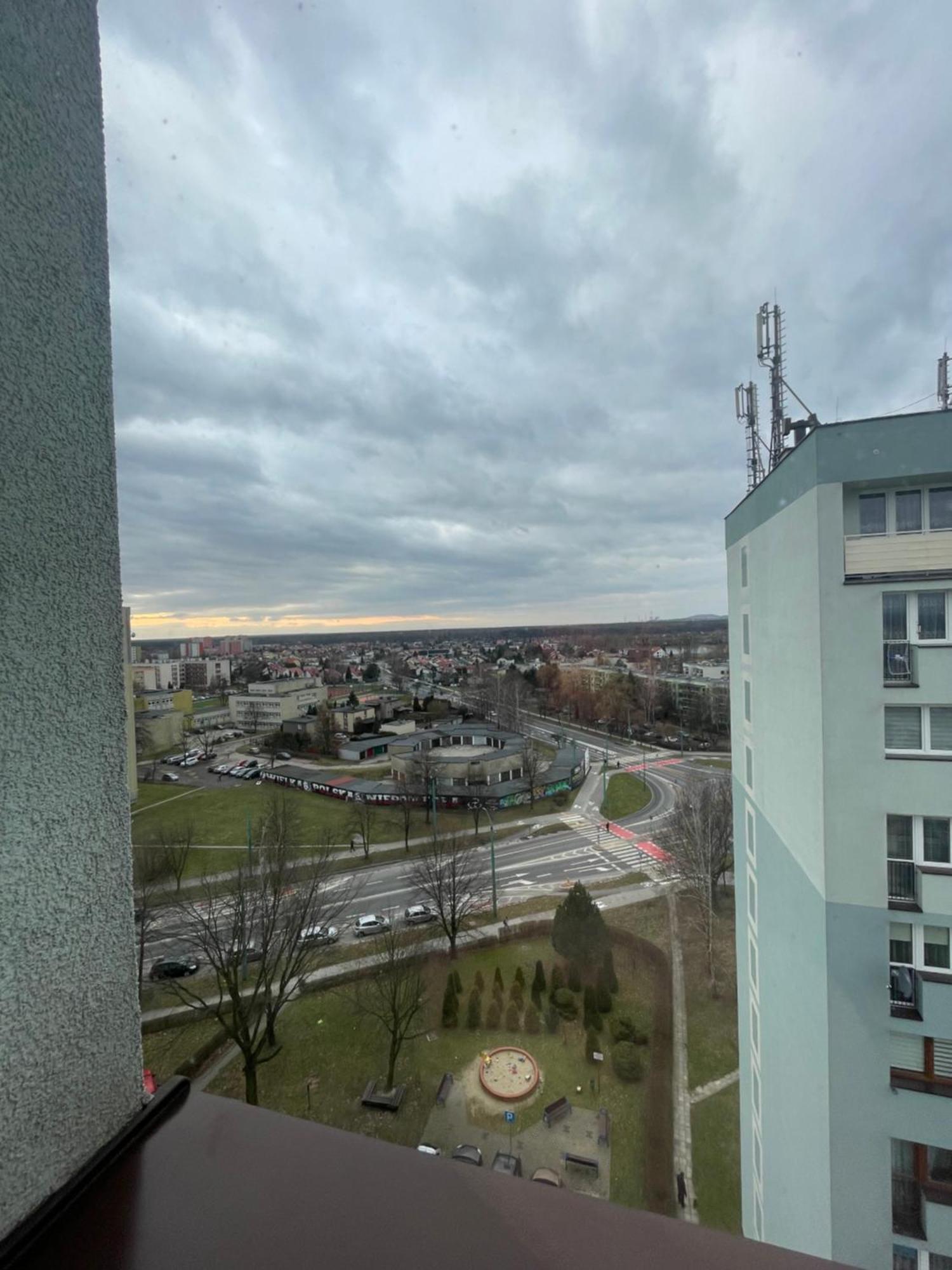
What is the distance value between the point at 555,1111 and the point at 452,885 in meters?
3.19

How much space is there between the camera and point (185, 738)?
15.5 m

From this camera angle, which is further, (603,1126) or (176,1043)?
(176,1043)

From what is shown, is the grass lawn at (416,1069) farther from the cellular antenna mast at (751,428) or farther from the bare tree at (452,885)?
the cellular antenna mast at (751,428)

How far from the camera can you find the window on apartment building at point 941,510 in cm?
243

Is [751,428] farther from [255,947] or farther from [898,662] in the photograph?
[255,947]

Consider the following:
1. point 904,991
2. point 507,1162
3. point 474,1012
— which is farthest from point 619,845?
point 904,991

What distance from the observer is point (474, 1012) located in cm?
616

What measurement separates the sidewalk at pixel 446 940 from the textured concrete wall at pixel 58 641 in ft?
21.0

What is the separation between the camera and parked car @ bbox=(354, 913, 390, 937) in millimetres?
7785

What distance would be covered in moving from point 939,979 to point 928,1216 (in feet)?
3.48

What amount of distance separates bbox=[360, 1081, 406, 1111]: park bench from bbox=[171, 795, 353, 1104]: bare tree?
100 cm

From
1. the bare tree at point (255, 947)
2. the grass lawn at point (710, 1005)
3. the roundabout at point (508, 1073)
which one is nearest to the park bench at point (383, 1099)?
the roundabout at point (508, 1073)

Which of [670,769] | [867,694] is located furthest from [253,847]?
[670,769]

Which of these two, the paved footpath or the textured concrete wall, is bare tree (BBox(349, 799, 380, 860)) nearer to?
the paved footpath
